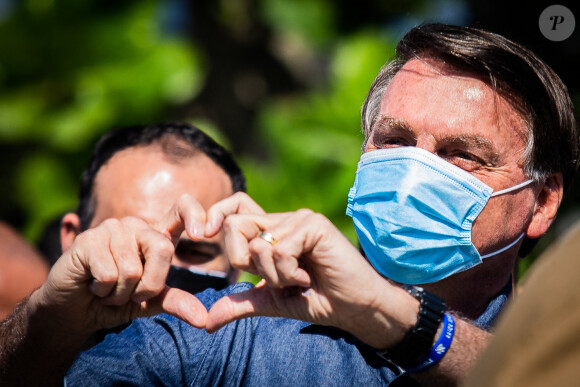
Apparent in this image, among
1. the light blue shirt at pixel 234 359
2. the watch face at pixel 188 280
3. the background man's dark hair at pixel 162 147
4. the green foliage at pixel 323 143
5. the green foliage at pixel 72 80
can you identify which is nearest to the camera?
the light blue shirt at pixel 234 359

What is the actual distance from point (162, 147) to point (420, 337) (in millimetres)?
1763

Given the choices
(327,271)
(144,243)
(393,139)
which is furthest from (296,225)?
(393,139)

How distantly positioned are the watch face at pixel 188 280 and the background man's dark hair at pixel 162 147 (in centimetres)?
54

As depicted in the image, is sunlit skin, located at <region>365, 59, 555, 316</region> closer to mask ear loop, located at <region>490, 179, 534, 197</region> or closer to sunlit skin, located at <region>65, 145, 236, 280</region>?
mask ear loop, located at <region>490, 179, 534, 197</region>

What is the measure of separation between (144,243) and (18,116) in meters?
6.79

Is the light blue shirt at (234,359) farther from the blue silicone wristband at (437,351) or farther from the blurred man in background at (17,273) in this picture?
the blurred man in background at (17,273)

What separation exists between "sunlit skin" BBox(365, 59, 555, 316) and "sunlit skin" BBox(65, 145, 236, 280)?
0.83 m

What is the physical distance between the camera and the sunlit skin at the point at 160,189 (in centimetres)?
299

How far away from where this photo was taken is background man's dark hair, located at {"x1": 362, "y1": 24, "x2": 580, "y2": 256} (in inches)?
97.6

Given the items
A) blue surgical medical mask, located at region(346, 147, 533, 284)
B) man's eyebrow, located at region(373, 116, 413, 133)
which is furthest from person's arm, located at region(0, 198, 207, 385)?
man's eyebrow, located at region(373, 116, 413, 133)

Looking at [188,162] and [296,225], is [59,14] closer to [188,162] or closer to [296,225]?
[188,162]

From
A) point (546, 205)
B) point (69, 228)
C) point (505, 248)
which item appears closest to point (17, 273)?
point (69, 228)

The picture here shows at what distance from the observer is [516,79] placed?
8.18 feet

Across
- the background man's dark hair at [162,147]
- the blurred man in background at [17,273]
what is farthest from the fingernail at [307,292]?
the blurred man in background at [17,273]
